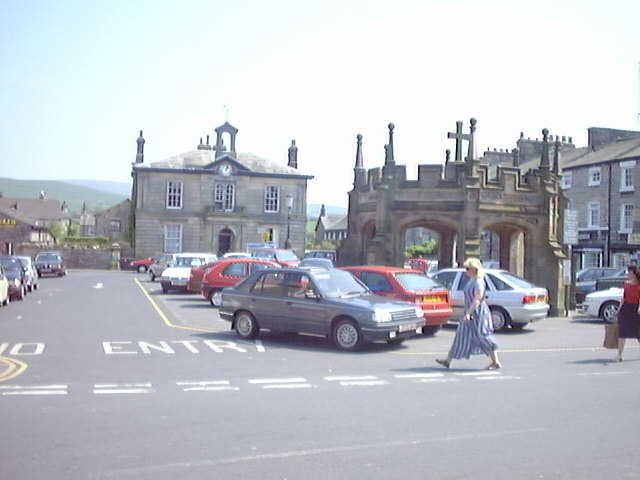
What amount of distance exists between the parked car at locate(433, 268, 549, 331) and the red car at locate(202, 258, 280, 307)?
7440mm

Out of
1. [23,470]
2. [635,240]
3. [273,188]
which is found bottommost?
[23,470]

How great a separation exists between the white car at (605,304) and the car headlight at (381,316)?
10.2 m

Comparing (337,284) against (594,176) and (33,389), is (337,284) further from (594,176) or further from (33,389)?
(594,176)

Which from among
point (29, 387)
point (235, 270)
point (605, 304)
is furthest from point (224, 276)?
point (29, 387)

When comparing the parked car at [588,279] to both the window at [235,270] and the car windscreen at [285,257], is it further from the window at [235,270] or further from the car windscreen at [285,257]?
the car windscreen at [285,257]

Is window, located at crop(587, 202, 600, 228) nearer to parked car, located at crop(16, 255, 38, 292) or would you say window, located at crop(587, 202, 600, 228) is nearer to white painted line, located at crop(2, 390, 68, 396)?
parked car, located at crop(16, 255, 38, 292)

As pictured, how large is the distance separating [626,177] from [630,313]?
3586 cm

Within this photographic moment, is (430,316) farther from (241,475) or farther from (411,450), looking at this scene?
(241,475)

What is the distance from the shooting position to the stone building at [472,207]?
77.9ft

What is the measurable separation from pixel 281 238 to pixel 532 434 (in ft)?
188

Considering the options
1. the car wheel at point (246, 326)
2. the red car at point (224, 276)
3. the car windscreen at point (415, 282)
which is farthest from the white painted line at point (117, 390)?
the red car at point (224, 276)

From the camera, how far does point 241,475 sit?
244 inches

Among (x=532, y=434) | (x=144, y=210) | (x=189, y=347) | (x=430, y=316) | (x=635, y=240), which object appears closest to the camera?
(x=532, y=434)

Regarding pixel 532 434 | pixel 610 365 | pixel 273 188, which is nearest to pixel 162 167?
pixel 273 188
